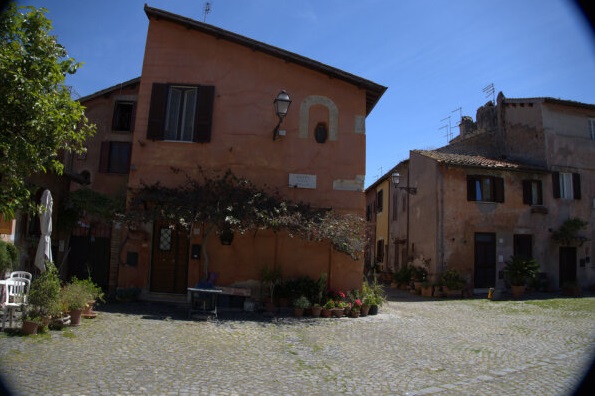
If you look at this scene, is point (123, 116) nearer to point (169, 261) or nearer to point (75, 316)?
point (169, 261)

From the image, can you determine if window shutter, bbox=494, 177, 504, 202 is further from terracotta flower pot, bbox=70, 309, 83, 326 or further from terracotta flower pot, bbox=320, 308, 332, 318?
terracotta flower pot, bbox=70, 309, 83, 326

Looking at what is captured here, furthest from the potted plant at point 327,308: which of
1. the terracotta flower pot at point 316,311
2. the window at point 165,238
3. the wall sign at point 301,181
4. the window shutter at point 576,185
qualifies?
the window shutter at point 576,185

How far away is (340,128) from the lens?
13016 mm

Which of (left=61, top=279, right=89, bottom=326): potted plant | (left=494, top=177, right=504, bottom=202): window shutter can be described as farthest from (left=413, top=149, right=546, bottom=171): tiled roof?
(left=61, top=279, right=89, bottom=326): potted plant

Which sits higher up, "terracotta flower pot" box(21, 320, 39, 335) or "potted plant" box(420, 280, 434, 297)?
"potted plant" box(420, 280, 434, 297)

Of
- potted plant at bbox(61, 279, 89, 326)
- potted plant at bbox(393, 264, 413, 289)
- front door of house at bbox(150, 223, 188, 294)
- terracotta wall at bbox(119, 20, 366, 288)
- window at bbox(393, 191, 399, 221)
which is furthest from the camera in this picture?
window at bbox(393, 191, 399, 221)

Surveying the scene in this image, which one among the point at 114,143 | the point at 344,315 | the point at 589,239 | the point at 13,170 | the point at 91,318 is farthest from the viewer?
the point at 589,239

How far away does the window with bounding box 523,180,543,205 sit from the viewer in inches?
790

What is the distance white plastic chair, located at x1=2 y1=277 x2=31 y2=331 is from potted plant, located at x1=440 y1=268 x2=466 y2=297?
15111 mm

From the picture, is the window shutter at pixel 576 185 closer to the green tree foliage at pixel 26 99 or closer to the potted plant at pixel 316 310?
the potted plant at pixel 316 310

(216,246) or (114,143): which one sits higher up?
(114,143)

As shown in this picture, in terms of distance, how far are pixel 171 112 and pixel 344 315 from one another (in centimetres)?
778

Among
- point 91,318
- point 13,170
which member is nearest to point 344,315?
point 91,318

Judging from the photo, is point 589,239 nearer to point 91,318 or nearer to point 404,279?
point 404,279
